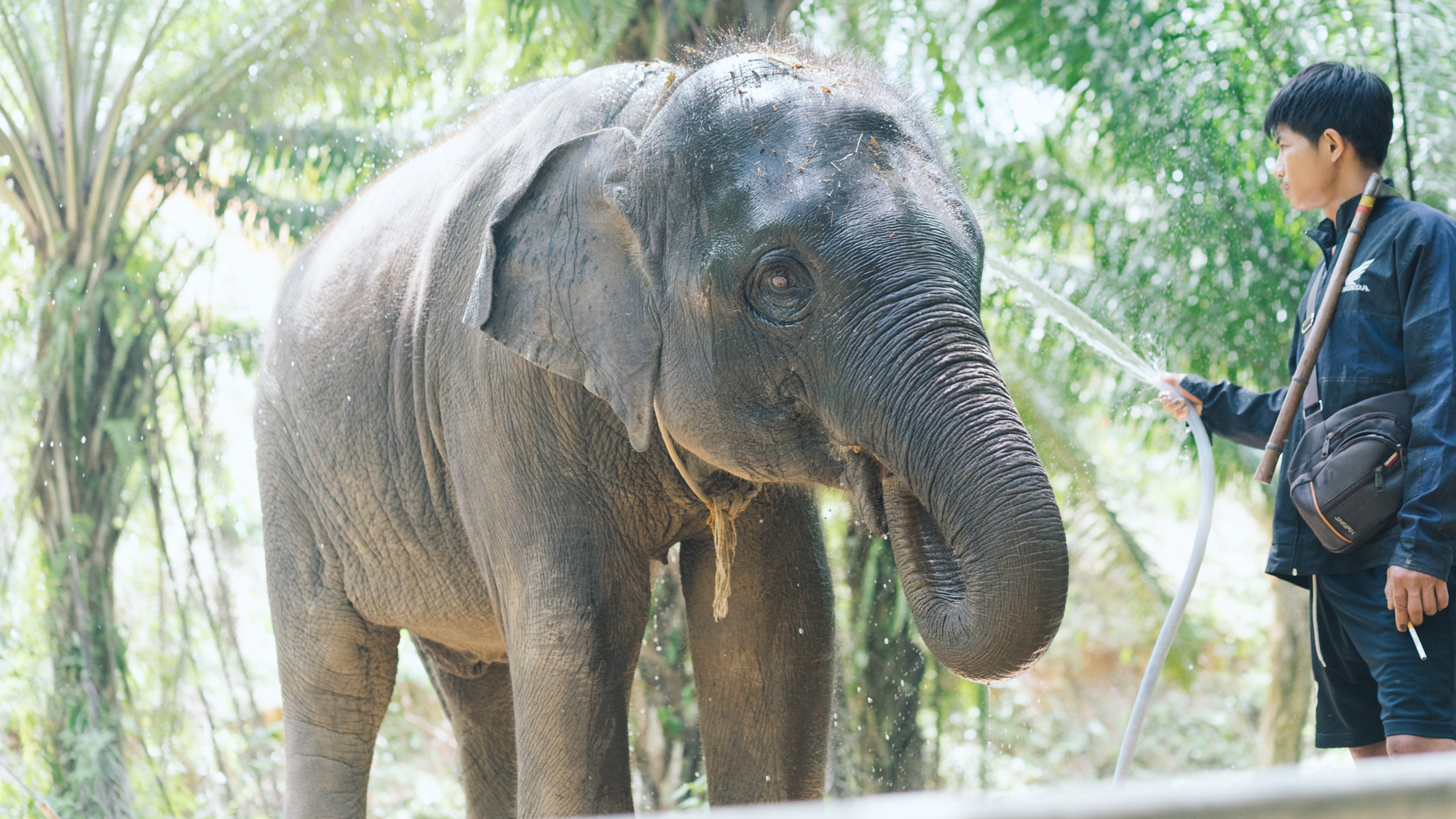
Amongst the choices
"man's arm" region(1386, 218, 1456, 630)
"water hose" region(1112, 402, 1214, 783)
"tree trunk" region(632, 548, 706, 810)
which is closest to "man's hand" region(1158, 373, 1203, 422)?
"water hose" region(1112, 402, 1214, 783)

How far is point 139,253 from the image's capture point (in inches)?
253

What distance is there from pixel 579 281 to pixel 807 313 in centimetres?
46

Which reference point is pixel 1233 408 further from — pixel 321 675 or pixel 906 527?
pixel 321 675

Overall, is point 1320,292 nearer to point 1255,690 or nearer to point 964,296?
point 964,296

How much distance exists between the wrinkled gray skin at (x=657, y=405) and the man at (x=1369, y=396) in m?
0.72

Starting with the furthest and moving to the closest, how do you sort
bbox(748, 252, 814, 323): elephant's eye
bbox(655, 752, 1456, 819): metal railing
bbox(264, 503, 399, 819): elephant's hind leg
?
bbox(264, 503, 399, 819): elephant's hind leg < bbox(748, 252, 814, 323): elephant's eye < bbox(655, 752, 1456, 819): metal railing

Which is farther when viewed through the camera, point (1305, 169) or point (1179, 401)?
point (1179, 401)

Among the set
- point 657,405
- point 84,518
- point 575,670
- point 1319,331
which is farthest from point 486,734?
point 84,518

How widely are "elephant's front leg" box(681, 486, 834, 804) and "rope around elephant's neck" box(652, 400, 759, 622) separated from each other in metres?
0.21

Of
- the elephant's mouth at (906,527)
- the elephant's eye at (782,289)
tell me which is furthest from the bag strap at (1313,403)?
the elephant's eye at (782,289)

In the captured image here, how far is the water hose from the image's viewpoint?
2.11 metres

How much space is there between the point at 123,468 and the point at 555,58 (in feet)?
9.22

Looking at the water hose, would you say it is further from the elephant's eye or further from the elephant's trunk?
the elephant's eye

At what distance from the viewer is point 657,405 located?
2.29m
